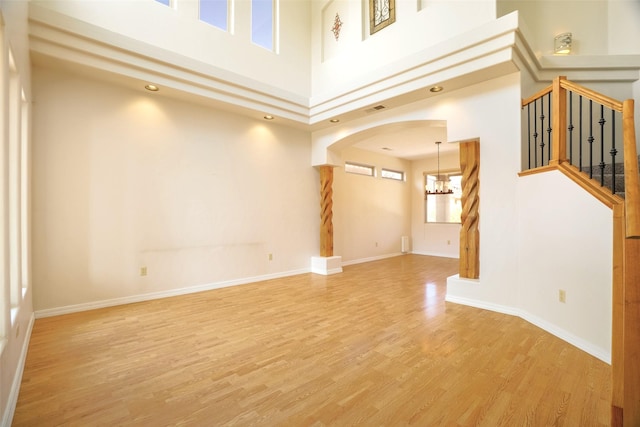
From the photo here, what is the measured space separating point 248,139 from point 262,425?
175 inches

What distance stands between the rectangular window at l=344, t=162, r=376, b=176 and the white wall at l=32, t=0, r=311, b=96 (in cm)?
219

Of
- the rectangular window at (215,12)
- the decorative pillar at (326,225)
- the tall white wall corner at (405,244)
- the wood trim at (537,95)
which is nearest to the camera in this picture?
the wood trim at (537,95)

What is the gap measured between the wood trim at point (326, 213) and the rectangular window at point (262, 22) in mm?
2489

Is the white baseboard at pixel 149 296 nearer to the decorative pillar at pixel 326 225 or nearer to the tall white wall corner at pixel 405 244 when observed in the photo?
the decorative pillar at pixel 326 225

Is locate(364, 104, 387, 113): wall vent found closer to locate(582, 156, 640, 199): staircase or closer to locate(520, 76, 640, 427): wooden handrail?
locate(582, 156, 640, 199): staircase

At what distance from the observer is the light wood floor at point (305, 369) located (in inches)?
67.9

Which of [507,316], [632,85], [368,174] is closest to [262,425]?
[507,316]

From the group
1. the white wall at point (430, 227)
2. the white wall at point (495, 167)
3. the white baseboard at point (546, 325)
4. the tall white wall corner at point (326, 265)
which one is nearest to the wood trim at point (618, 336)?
the white baseboard at point (546, 325)

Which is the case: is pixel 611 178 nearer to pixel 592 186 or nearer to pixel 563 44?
pixel 592 186

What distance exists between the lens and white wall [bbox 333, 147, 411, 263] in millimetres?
6910

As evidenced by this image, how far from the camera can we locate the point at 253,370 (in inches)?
87.4

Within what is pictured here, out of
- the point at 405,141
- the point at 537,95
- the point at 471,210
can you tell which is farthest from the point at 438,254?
the point at 537,95

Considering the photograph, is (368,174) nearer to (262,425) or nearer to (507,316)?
(507,316)

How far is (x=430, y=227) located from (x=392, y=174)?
6.38 feet
